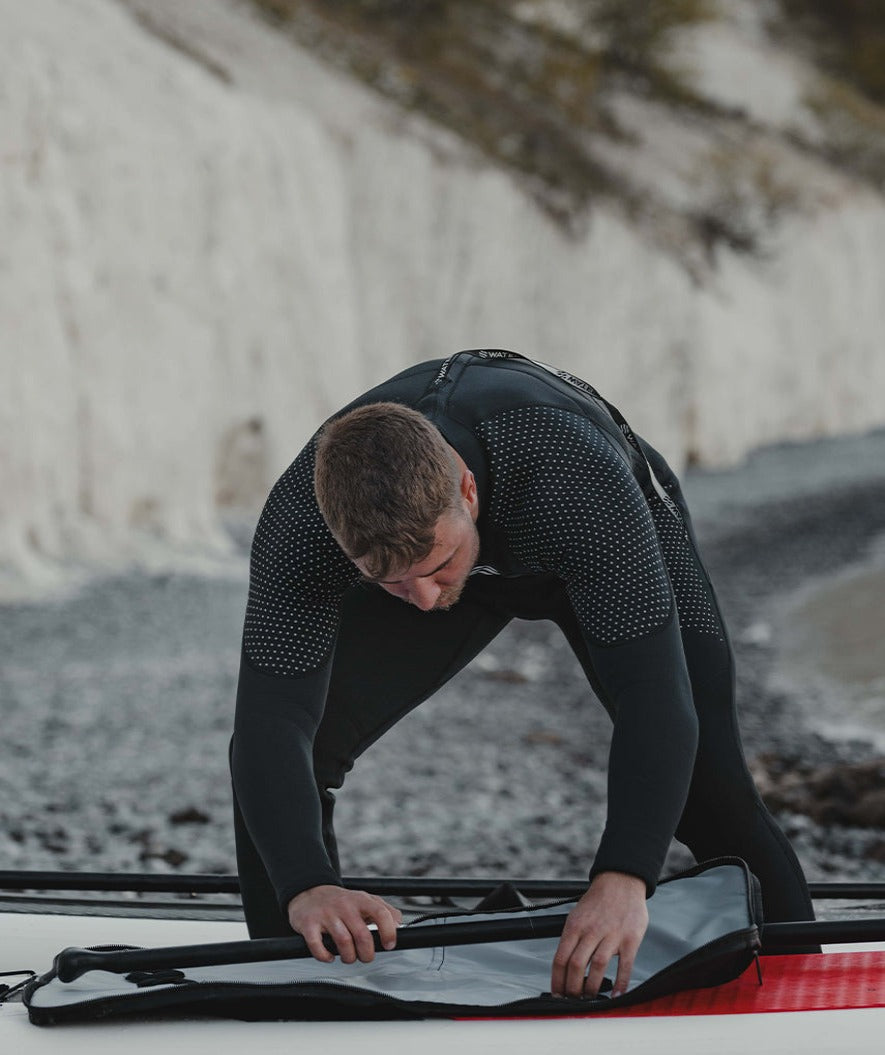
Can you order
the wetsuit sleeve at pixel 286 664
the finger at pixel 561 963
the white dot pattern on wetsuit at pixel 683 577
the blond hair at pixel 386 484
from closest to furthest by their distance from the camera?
the blond hair at pixel 386 484 → the finger at pixel 561 963 → the wetsuit sleeve at pixel 286 664 → the white dot pattern on wetsuit at pixel 683 577

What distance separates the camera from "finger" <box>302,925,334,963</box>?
5.52 feet

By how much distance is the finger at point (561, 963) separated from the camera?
64.5 inches

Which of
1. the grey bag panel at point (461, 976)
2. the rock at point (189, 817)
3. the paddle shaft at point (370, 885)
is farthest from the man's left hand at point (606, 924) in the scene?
the rock at point (189, 817)

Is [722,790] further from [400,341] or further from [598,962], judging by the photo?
[400,341]

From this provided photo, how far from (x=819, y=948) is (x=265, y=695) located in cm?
100

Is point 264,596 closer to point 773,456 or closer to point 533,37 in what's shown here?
point 773,456

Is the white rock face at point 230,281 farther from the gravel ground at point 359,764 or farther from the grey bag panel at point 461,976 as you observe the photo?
the grey bag panel at point 461,976

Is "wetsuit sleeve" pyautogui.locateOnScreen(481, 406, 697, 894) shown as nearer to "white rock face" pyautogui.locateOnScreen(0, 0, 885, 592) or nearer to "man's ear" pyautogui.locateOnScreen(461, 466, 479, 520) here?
"man's ear" pyautogui.locateOnScreen(461, 466, 479, 520)

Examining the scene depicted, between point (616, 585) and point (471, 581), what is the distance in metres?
0.37

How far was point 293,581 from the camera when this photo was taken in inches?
71.4

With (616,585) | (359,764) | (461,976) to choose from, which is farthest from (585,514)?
(359,764)

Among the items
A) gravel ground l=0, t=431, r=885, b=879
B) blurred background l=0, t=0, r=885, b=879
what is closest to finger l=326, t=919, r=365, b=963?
gravel ground l=0, t=431, r=885, b=879

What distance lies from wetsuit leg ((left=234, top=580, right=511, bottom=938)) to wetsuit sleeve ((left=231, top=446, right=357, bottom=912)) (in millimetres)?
194

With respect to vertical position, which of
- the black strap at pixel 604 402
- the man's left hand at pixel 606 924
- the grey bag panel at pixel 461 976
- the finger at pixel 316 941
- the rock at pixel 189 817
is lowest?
the rock at pixel 189 817
